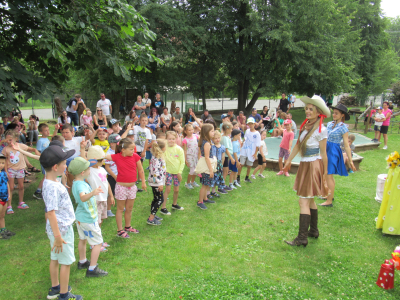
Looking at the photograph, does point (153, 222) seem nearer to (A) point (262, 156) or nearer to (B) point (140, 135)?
(B) point (140, 135)

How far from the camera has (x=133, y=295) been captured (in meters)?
3.79

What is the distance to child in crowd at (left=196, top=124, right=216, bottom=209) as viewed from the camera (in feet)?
21.2

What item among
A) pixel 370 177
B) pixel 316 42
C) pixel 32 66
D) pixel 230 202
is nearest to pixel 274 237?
pixel 230 202

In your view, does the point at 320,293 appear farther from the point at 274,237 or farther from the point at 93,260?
the point at 93,260

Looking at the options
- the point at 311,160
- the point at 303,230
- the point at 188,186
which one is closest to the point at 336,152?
the point at 311,160

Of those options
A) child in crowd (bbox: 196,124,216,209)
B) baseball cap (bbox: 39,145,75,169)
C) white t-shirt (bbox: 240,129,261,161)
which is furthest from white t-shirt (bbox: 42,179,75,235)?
white t-shirt (bbox: 240,129,261,161)

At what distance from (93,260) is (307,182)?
346 centimetres

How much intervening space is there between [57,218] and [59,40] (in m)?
4.63

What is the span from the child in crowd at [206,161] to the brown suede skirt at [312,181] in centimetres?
201

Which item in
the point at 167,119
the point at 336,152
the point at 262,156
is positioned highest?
the point at 167,119

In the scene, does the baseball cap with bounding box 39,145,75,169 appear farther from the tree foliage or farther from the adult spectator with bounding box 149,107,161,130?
the adult spectator with bounding box 149,107,161,130

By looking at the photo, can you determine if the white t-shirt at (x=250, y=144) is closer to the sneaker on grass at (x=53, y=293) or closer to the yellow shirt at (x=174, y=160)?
the yellow shirt at (x=174, y=160)

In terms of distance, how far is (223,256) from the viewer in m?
4.75

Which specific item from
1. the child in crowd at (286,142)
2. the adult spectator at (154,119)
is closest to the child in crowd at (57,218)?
the child in crowd at (286,142)
